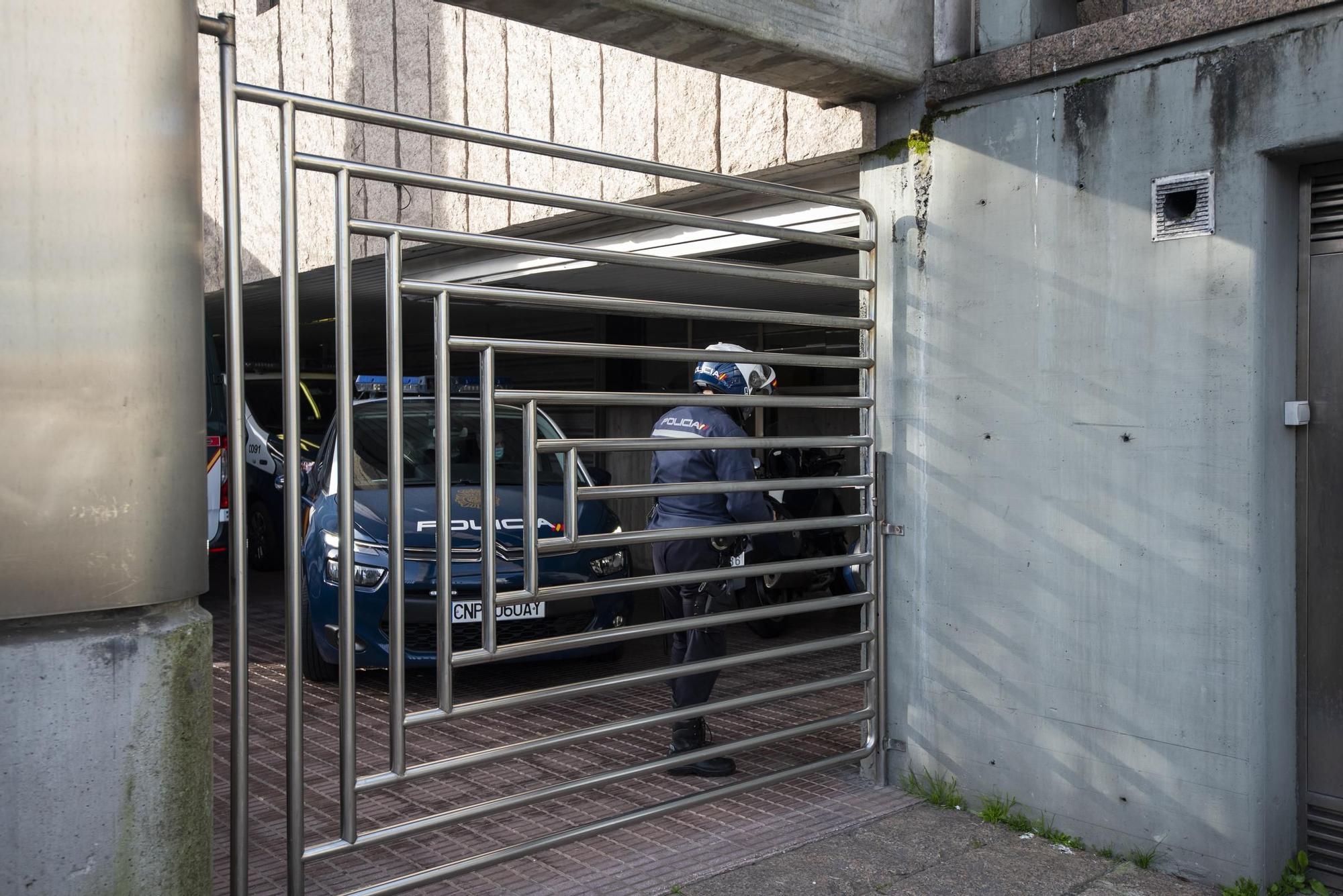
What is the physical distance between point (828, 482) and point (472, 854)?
79.5 inches

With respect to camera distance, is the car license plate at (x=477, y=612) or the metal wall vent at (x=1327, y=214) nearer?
the metal wall vent at (x=1327, y=214)

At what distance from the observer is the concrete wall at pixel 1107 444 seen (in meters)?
3.93

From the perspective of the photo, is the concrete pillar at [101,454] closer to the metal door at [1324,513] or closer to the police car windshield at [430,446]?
the metal door at [1324,513]

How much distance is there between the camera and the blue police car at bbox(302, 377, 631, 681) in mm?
6387

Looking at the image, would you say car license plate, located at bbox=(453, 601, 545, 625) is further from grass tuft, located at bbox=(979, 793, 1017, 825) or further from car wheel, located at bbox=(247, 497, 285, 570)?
car wheel, located at bbox=(247, 497, 285, 570)

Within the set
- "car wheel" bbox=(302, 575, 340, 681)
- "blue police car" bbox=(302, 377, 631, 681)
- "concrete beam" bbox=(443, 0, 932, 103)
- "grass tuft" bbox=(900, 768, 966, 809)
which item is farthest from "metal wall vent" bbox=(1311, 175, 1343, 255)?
"car wheel" bbox=(302, 575, 340, 681)

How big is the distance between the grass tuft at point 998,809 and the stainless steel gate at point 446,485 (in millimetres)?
851

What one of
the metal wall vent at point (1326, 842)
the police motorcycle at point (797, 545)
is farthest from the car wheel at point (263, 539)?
the metal wall vent at point (1326, 842)

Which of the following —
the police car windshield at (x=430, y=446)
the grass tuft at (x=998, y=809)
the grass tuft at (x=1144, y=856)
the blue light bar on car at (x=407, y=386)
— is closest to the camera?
the grass tuft at (x=1144, y=856)

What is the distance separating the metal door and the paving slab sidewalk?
508 mm

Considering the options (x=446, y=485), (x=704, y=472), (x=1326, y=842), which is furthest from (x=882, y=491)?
(x=446, y=485)

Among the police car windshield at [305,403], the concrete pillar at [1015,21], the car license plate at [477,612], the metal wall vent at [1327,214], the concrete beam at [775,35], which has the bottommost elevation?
the car license plate at [477,612]

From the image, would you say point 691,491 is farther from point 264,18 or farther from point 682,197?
point 264,18

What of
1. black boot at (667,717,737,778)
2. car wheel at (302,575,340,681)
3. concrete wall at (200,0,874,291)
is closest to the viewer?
black boot at (667,717,737,778)
